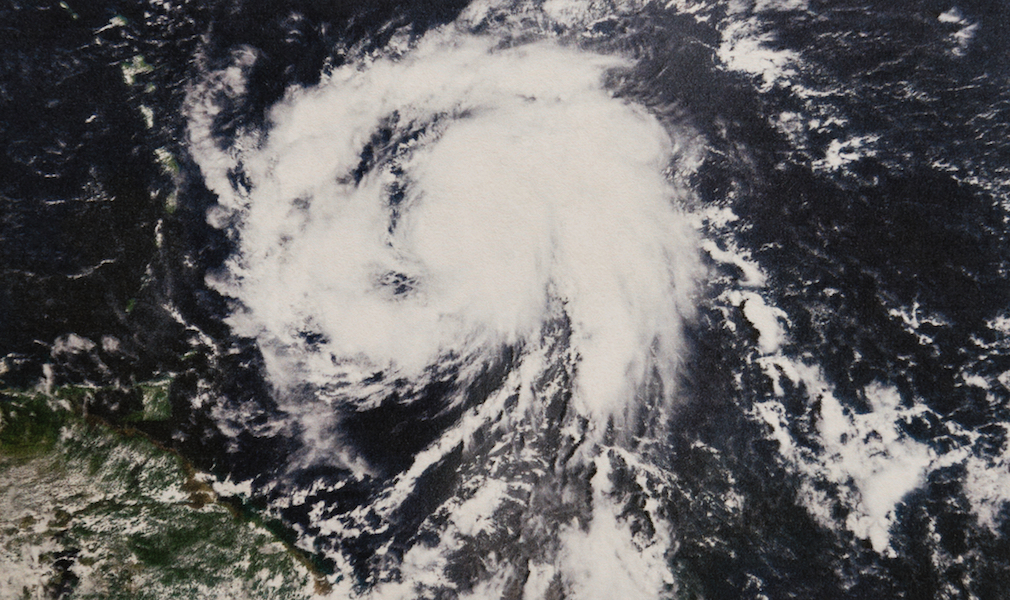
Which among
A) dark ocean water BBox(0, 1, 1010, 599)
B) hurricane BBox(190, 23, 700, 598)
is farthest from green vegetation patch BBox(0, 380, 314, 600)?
hurricane BBox(190, 23, 700, 598)

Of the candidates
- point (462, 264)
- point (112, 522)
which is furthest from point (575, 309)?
point (112, 522)

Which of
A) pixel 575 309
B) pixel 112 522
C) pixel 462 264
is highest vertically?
pixel 462 264

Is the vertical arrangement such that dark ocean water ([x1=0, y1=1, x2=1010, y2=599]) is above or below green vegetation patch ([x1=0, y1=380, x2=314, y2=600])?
above

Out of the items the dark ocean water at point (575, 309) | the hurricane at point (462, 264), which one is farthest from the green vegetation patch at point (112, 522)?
the hurricane at point (462, 264)

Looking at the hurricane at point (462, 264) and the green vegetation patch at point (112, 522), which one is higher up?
the hurricane at point (462, 264)

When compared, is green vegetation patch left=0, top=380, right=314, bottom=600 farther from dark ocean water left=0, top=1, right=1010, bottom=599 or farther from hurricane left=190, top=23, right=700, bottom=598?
hurricane left=190, top=23, right=700, bottom=598

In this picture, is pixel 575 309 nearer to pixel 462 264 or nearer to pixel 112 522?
pixel 462 264

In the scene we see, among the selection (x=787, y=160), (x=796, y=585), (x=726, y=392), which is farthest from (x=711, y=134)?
(x=796, y=585)

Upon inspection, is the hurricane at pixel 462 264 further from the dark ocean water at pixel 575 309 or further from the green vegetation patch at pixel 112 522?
the green vegetation patch at pixel 112 522
